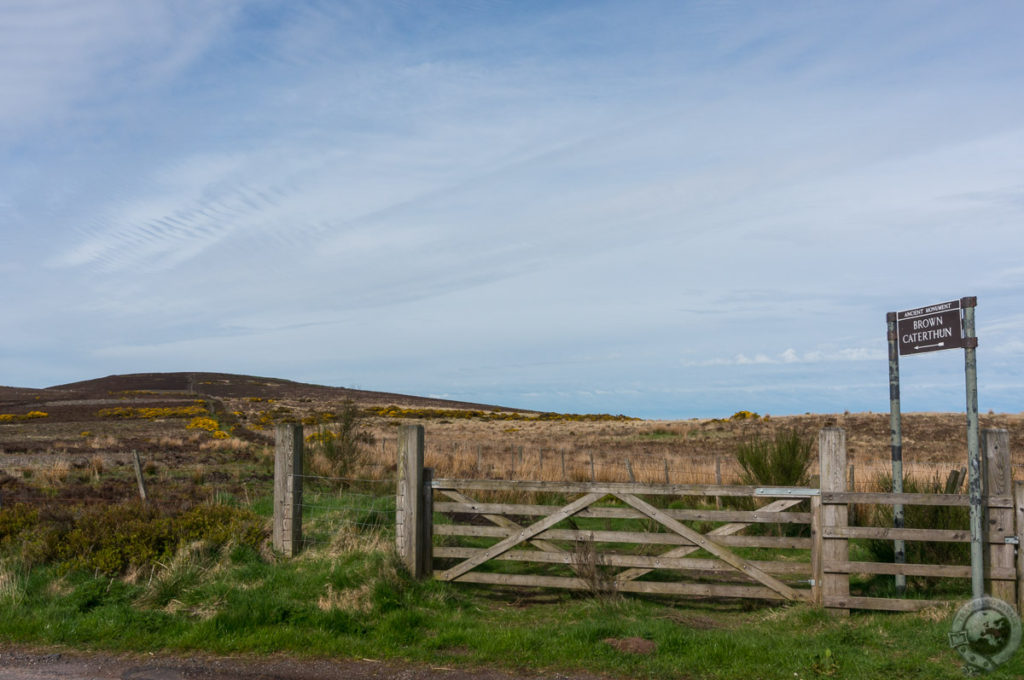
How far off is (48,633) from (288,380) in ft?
354

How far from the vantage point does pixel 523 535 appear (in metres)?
9.77

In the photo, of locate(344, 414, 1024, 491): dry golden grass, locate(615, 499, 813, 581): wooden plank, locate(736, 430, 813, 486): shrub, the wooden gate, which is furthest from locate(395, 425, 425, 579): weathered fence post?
locate(344, 414, 1024, 491): dry golden grass

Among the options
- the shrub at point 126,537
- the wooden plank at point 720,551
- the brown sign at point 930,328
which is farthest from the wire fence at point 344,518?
the brown sign at point 930,328

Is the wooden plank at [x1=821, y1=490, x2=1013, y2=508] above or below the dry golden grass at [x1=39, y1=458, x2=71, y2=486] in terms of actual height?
above

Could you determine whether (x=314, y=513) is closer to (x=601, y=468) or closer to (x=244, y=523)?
(x=244, y=523)

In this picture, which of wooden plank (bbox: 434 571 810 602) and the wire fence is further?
the wire fence

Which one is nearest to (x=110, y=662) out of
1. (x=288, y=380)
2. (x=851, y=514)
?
(x=851, y=514)

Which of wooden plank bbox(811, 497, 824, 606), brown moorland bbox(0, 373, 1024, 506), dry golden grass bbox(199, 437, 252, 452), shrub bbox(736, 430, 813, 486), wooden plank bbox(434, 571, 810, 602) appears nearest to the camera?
wooden plank bbox(811, 497, 824, 606)

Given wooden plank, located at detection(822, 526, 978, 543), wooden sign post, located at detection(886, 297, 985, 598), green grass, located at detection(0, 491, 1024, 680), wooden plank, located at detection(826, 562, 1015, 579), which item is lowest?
green grass, located at detection(0, 491, 1024, 680)

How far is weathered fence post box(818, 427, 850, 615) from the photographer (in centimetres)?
913

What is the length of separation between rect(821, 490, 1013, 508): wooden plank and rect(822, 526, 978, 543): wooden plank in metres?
0.31

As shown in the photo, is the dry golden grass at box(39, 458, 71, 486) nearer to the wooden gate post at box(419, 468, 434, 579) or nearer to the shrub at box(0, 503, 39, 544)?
the shrub at box(0, 503, 39, 544)

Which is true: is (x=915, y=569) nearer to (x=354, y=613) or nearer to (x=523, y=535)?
(x=523, y=535)

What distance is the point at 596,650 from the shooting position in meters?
7.75
